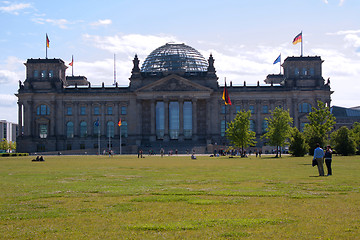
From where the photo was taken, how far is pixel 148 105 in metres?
127

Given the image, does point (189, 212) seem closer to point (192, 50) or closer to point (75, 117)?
point (75, 117)

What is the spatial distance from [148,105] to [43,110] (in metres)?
28.2

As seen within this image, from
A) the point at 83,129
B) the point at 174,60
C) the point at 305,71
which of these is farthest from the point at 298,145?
the point at 83,129

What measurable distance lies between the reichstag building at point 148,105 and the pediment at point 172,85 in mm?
260

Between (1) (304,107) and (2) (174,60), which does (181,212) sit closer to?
(1) (304,107)

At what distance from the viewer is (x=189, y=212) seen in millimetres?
14352

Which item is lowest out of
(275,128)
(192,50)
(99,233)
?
(99,233)

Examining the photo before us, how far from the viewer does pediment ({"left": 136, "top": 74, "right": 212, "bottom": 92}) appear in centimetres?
12281

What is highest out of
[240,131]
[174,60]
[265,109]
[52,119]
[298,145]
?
[174,60]

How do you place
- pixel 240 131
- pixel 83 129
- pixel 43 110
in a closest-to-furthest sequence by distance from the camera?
pixel 240 131 < pixel 43 110 < pixel 83 129

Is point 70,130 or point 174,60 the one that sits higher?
point 174,60

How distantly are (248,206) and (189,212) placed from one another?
2251 mm

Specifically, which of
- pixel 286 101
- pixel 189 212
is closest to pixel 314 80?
pixel 286 101

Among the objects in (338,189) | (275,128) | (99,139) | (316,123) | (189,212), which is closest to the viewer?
(189,212)
